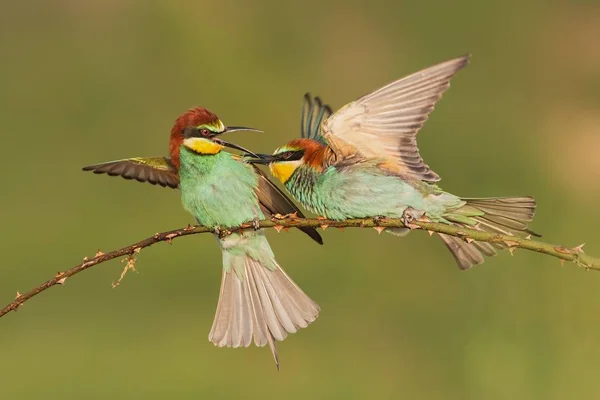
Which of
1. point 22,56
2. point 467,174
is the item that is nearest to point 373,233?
point 467,174

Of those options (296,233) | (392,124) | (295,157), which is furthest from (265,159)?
(296,233)

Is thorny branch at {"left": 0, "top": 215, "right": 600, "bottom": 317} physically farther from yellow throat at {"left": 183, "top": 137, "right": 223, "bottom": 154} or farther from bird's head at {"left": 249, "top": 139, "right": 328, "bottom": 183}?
yellow throat at {"left": 183, "top": 137, "right": 223, "bottom": 154}

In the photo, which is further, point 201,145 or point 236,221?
point 236,221

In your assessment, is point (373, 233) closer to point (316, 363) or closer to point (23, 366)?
point (316, 363)

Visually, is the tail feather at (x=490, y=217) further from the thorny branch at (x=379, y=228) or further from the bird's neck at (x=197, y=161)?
the bird's neck at (x=197, y=161)

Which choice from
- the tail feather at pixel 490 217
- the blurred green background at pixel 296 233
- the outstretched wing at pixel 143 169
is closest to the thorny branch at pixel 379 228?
the tail feather at pixel 490 217

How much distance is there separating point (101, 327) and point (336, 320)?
87cm

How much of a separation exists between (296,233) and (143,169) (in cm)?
273

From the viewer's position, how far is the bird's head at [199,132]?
2.05 metres

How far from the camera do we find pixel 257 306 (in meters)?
2.27

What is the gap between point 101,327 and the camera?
167 inches

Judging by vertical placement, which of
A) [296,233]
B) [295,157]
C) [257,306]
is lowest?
[296,233]

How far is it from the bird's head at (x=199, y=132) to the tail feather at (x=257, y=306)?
31 cm

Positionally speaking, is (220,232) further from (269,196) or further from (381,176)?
(381,176)
